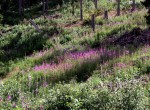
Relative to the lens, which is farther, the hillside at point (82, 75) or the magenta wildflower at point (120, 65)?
the magenta wildflower at point (120, 65)

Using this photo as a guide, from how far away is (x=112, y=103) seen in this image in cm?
673

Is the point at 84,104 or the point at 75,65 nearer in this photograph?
the point at 84,104

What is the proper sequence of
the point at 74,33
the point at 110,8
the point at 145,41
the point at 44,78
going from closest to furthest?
the point at 44,78 < the point at 145,41 < the point at 74,33 < the point at 110,8

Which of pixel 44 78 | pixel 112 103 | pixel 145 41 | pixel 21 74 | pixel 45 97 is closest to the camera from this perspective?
pixel 112 103

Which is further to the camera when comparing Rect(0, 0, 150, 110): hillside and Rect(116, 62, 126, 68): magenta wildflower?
Rect(116, 62, 126, 68): magenta wildflower

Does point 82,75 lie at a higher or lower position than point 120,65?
lower

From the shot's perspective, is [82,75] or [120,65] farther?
[82,75]

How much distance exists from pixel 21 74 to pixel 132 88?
7.76m

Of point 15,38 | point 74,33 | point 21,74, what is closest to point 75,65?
point 21,74

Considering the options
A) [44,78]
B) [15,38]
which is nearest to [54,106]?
[44,78]

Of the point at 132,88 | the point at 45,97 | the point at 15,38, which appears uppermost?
the point at 132,88

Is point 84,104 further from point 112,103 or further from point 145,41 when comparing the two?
point 145,41

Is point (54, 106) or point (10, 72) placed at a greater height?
point (54, 106)

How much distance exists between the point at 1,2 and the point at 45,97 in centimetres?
4449
